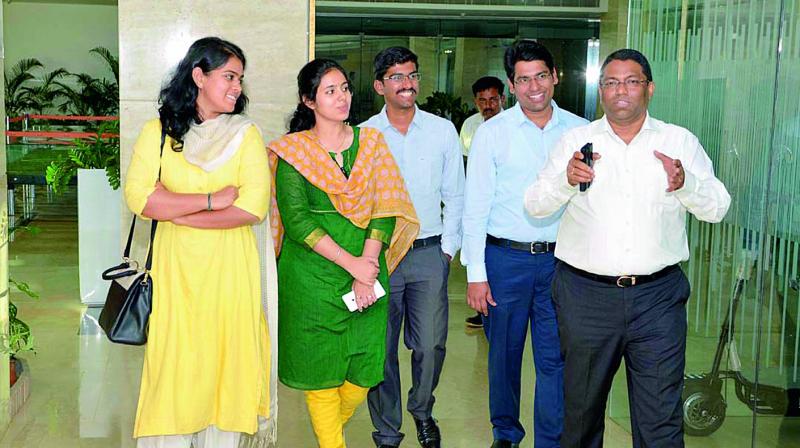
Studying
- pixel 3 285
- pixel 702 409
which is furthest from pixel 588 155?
pixel 3 285

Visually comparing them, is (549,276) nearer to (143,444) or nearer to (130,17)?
(143,444)

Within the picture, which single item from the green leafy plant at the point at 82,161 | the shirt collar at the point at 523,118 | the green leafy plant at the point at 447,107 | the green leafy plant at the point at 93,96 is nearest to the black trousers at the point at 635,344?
the shirt collar at the point at 523,118

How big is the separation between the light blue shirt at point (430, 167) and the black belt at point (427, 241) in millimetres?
18

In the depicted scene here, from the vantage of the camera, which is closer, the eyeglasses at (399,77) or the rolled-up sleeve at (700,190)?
the rolled-up sleeve at (700,190)

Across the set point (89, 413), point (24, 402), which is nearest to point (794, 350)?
point (89, 413)

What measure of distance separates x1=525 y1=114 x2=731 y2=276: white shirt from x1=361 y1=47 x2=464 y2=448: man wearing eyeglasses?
898 mm

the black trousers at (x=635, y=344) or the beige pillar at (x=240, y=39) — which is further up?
the beige pillar at (x=240, y=39)

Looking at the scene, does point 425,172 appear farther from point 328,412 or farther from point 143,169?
point 143,169

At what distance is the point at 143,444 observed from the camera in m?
3.83

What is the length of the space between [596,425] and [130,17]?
335 cm

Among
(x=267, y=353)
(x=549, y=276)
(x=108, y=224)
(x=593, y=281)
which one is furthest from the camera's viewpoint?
(x=108, y=224)

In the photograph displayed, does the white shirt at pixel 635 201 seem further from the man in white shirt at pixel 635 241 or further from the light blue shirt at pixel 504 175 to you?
the light blue shirt at pixel 504 175

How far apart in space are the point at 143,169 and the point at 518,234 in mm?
1600

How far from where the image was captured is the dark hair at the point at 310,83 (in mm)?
3975
